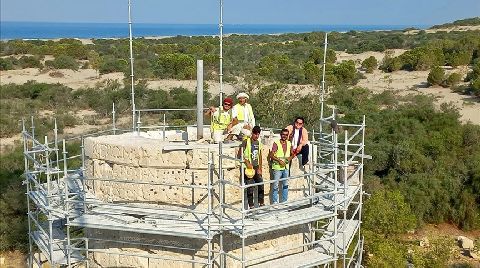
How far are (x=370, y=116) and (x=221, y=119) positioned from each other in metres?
19.7

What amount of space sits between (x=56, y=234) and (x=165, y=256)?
2.85 metres

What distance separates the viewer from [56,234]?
10.4 meters

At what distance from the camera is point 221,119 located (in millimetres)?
9867

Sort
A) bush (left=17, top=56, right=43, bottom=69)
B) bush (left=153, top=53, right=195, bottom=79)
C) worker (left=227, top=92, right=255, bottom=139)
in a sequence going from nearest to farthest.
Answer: worker (left=227, top=92, right=255, bottom=139)
bush (left=153, top=53, right=195, bottom=79)
bush (left=17, top=56, right=43, bottom=69)

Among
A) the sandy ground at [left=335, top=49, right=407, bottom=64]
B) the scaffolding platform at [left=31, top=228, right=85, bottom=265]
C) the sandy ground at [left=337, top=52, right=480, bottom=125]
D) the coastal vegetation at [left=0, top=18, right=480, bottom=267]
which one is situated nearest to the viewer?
the scaffolding platform at [left=31, top=228, right=85, bottom=265]

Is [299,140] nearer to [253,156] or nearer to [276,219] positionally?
[253,156]

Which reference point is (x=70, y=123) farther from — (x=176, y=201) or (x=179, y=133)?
(x=176, y=201)

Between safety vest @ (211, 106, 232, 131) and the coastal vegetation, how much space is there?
285 inches

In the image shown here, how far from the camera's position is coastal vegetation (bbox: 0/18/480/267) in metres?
18.3

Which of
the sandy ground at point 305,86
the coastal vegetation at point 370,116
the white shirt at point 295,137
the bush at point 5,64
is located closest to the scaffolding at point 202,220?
the white shirt at point 295,137

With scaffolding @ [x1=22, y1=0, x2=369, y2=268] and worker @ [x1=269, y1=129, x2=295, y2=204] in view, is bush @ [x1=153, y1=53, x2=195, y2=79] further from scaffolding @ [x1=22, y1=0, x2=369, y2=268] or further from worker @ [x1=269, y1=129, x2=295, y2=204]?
worker @ [x1=269, y1=129, x2=295, y2=204]

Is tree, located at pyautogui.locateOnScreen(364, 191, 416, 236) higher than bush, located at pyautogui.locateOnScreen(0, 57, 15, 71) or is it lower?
lower

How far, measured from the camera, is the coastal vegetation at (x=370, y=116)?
720 inches

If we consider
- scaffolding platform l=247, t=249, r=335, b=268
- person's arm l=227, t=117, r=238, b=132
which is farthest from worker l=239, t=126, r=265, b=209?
scaffolding platform l=247, t=249, r=335, b=268
